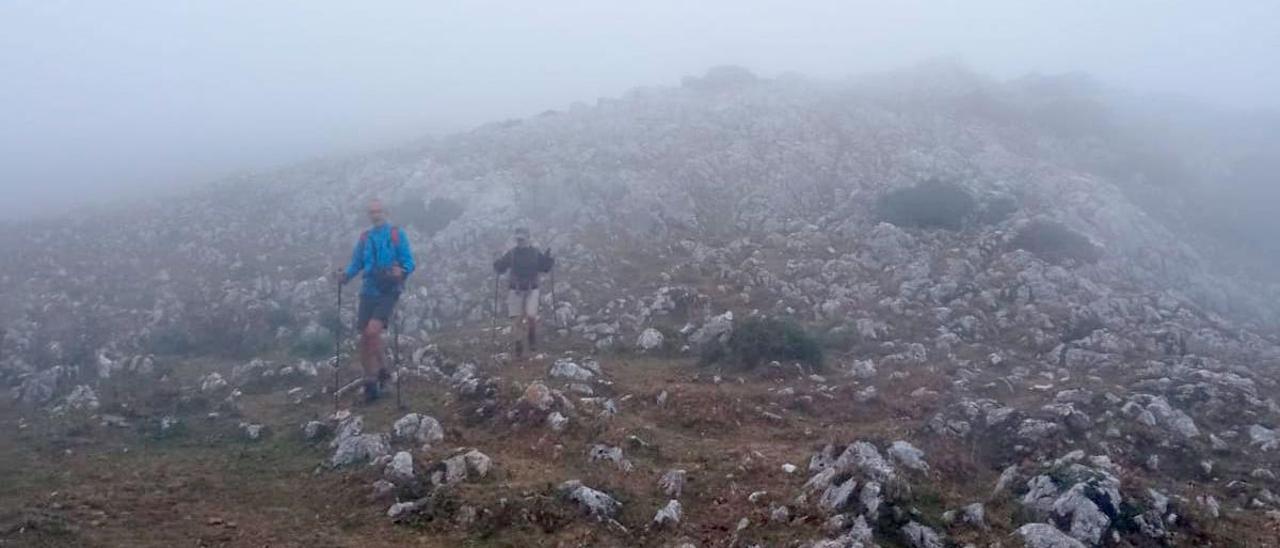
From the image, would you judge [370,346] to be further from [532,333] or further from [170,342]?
[170,342]

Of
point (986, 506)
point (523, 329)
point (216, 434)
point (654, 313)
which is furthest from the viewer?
point (654, 313)

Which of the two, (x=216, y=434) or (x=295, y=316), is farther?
(x=295, y=316)

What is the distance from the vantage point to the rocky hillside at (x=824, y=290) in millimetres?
9570

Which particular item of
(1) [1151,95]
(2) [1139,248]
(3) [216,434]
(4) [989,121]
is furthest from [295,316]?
(1) [1151,95]

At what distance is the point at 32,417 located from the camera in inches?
527

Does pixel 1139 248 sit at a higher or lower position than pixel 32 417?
lower

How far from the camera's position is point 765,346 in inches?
579

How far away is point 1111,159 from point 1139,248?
852 centimetres

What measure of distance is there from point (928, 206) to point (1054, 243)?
11.0 ft

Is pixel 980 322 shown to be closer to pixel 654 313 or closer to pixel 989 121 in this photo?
pixel 654 313

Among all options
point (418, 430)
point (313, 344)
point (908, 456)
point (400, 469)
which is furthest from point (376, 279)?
point (908, 456)

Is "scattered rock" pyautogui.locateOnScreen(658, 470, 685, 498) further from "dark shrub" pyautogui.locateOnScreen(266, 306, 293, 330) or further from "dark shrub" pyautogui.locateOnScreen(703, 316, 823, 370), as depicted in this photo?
"dark shrub" pyautogui.locateOnScreen(266, 306, 293, 330)

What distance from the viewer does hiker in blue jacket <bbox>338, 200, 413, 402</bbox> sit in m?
13.0

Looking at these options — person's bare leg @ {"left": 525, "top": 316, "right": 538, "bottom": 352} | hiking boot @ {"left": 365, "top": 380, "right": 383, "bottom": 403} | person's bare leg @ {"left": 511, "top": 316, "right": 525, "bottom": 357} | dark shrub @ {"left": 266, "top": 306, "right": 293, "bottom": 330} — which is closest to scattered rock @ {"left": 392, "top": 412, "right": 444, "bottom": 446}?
hiking boot @ {"left": 365, "top": 380, "right": 383, "bottom": 403}
